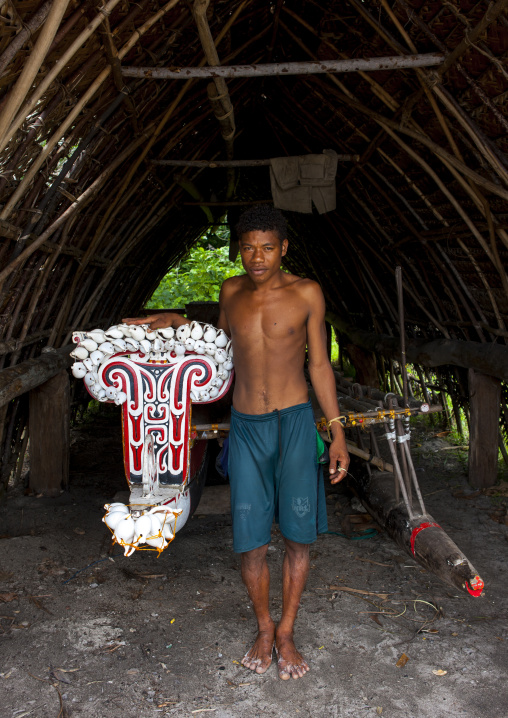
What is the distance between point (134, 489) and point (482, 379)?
9.38 ft

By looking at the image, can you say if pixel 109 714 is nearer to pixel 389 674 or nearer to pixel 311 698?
pixel 311 698

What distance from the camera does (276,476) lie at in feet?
8.00

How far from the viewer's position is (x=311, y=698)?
2.21 meters

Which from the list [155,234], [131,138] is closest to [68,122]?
[131,138]

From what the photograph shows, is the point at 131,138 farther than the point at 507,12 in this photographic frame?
Yes

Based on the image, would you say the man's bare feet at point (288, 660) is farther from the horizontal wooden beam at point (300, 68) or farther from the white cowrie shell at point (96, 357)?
the horizontal wooden beam at point (300, 68)

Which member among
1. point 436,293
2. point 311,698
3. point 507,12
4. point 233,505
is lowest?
point 311,698

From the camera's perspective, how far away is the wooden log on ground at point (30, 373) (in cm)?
324

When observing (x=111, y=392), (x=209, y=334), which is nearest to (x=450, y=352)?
(x=209, y=334)

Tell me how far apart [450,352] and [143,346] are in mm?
2814

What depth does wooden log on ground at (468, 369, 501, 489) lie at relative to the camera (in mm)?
4332

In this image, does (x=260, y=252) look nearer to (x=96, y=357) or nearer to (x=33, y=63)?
(x=96, y=357)

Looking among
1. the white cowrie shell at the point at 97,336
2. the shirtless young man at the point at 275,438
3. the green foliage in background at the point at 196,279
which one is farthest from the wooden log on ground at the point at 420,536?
the green foliage in background at the point at 196,279

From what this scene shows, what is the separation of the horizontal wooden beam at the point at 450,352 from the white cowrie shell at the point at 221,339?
6.73ft
